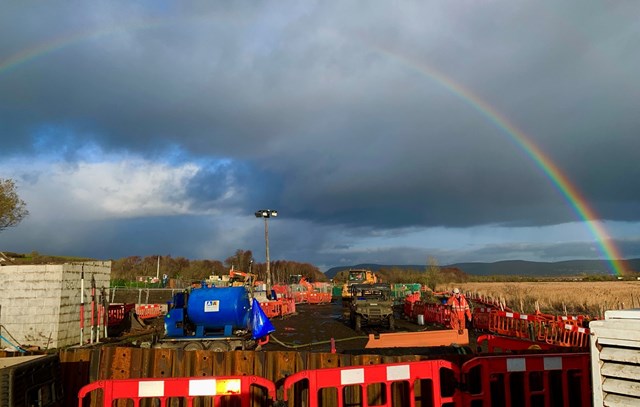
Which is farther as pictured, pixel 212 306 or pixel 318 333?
pixel 318 333

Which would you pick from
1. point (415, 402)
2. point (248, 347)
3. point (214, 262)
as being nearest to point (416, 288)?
point (248, 347)

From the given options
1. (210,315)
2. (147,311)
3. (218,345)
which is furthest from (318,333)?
(147,311)

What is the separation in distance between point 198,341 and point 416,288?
40.5 metres

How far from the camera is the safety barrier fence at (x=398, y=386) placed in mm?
4879

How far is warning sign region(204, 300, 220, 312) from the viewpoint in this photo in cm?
1316

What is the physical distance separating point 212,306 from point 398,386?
27.3ft

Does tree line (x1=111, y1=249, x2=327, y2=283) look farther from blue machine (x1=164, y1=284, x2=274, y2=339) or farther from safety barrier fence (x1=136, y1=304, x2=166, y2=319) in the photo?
blue machine (x1=164, y1=284, x2=274, y2=339)

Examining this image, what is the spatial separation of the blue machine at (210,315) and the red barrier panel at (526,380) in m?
8.47

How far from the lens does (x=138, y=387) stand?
4.88 meters

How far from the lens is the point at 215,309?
13164 mm

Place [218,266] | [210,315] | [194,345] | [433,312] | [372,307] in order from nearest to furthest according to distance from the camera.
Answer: [194,345], [210,315], [372,307], [433,312], [218,266]

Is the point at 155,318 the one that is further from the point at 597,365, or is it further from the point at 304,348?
the point at 597,365

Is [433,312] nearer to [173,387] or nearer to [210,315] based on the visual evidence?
[210,315]

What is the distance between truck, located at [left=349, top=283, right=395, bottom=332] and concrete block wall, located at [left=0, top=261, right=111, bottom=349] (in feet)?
38.5
